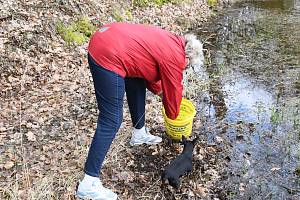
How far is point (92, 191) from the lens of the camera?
3850 millimetres

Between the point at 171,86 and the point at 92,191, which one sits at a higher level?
the point at 171,86

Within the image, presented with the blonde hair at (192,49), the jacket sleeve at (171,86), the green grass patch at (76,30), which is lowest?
the green grass patch at (76,30)

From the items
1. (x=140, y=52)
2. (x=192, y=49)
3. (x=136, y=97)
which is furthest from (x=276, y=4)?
(x=140, y=52)

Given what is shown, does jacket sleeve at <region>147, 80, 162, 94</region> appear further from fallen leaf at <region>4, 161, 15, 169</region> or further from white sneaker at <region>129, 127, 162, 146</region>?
fallen leaf at <region>4, 161, 15, 169</region>

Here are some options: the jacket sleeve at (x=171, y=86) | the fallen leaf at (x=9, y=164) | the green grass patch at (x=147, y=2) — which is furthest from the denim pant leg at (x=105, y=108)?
the green grass patch at (x=147, y=2)

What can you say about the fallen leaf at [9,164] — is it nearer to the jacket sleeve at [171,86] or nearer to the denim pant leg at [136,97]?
the denim pant leg at [136,97]

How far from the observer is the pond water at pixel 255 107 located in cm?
459

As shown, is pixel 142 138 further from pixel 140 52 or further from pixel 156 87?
pixel 140 52

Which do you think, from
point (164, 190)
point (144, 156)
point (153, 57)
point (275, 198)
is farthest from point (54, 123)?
point (275, 198)

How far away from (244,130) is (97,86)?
9.42 ft

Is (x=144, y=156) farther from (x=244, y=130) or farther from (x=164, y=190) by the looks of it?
(x=244, y=130)

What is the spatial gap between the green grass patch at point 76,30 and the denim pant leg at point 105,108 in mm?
4568

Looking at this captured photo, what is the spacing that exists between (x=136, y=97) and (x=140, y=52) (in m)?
1.11

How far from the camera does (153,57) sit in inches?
144
